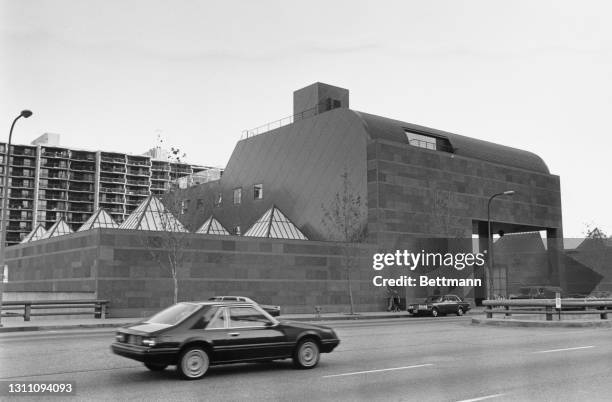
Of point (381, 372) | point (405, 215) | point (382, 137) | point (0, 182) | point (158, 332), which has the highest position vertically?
point (0, 182)

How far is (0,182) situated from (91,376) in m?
145

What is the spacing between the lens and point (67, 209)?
435 ft

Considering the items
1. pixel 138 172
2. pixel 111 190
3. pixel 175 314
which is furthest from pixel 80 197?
pixel 175 314

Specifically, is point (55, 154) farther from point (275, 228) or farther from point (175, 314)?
point (175, 314)

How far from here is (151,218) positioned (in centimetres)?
4831

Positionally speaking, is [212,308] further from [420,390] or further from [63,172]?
[63,172]

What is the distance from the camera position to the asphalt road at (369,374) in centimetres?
1031

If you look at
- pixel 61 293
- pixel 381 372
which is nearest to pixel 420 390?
pixel 381 372

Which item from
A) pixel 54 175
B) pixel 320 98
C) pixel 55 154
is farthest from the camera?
pixel 55 154

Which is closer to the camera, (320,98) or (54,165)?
(320,98)

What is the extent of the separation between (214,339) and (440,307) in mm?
32431

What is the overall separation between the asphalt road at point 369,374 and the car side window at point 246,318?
3.23 feet

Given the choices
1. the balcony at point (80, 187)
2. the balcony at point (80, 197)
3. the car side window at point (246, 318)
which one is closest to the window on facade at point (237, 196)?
the car side window at point (246, 318)

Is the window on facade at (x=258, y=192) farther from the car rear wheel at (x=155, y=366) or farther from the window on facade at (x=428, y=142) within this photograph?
the car rear wheel at (x=155, y=366)
